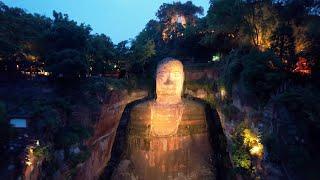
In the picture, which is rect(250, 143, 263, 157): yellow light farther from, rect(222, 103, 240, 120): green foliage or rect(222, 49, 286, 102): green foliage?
rect(222, 103, 240, 120): green foliage

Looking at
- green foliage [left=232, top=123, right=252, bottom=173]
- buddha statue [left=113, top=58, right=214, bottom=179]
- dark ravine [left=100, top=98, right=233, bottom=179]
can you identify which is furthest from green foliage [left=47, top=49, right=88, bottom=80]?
green foliage [left=232, top=123, right=252, bottom=173]

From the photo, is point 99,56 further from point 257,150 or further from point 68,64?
point 257,150

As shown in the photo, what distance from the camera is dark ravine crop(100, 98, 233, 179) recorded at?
42.7 feet

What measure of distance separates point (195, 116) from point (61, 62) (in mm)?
7596

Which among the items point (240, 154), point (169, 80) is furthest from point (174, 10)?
point (240, 154)

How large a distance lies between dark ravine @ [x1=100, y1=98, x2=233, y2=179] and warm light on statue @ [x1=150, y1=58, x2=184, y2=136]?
1.36 m

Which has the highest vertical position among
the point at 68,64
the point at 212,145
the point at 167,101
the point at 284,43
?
the point at 284,43

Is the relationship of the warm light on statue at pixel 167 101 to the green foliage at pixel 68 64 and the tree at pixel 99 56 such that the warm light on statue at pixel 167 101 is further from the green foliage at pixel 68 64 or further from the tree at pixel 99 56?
the tree at pixel 99 56

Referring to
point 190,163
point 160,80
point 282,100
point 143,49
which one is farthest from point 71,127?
point 282,100

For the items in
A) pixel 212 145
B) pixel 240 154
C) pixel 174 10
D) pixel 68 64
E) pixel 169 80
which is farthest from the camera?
pixel 174 10

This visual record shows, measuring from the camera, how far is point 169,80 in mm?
16797

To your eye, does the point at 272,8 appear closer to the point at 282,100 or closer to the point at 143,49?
the point at 282,100

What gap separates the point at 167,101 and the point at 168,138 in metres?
1.89

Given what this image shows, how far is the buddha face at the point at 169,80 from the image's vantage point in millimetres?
16734
